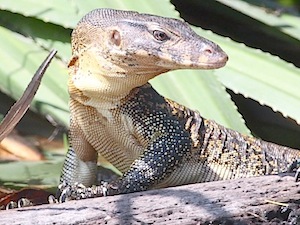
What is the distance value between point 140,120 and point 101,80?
0.62 ft

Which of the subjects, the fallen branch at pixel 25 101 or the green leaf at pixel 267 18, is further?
the green leaf at pixel 267 18

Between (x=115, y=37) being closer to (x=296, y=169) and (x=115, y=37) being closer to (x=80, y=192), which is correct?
(x=80, y=192)

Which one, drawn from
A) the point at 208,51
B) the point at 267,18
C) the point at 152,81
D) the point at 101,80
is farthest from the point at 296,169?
the point at 267,18

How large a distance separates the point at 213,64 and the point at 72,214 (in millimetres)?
577

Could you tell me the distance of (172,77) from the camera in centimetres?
357

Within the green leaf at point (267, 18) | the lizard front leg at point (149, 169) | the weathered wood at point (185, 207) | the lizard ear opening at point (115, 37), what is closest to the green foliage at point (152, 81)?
the green leaf at point (267, 18)

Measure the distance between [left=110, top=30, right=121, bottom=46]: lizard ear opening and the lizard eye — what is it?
0.38 ft

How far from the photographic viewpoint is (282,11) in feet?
13.6

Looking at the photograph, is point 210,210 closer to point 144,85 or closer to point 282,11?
point 144,85

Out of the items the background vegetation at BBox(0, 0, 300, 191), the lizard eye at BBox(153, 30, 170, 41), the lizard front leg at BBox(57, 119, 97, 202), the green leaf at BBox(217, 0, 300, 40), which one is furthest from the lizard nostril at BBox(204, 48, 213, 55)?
the green leaf at BBox(217, 0, 300, 40)

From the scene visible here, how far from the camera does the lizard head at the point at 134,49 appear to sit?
261cm

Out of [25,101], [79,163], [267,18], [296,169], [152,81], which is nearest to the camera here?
[25,101]

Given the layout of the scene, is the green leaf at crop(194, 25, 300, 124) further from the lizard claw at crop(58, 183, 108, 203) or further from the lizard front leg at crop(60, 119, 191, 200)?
the lizard claw at crop(58, 183, 108, 203)

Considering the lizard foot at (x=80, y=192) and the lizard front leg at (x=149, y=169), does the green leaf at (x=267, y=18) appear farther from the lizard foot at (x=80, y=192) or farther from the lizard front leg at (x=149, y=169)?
the lizard foot at (x=80, y=192)
